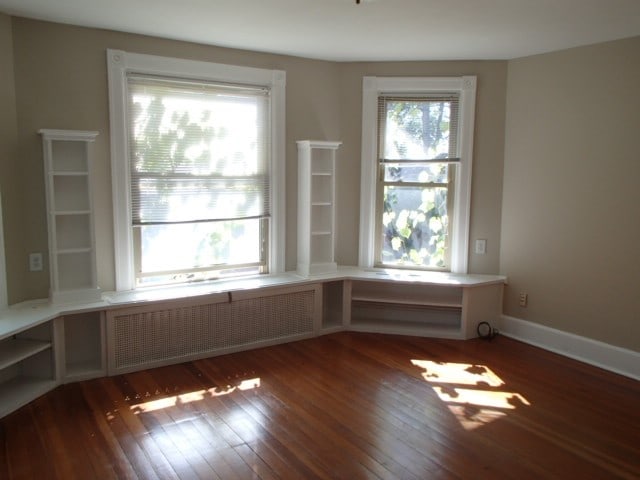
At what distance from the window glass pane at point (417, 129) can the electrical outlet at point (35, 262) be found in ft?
9.98

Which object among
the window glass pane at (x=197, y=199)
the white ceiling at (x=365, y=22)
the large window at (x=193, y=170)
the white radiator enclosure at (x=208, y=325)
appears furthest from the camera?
the window glass pane at (x=197, y=199)

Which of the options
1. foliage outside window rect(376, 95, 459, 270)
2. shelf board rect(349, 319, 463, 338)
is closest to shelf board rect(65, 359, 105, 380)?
shelf board rect(349, 319, 463, 338)

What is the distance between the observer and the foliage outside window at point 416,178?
4.76m

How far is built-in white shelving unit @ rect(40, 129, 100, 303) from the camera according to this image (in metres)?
3.47

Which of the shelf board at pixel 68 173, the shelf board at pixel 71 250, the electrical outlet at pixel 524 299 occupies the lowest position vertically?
the electrical outlet at pixel 524 299

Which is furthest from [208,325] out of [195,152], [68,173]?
[68,173]

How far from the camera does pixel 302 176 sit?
4.62 metres

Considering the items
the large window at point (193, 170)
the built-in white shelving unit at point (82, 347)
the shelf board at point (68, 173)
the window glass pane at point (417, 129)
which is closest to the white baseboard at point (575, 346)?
the window glass pane at point (417, 129)

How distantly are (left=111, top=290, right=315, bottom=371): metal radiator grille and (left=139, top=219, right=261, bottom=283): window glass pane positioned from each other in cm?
45

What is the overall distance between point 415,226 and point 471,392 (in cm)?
185

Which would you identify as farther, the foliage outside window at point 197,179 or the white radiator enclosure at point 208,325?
the foliage outside window at point 197,179

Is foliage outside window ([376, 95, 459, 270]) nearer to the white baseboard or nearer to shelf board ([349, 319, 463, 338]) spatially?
shelf board ([349, 319, 463, 338])

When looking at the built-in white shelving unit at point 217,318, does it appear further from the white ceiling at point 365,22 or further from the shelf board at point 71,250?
the white ceiling at point 365,22

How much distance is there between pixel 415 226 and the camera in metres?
4.91
